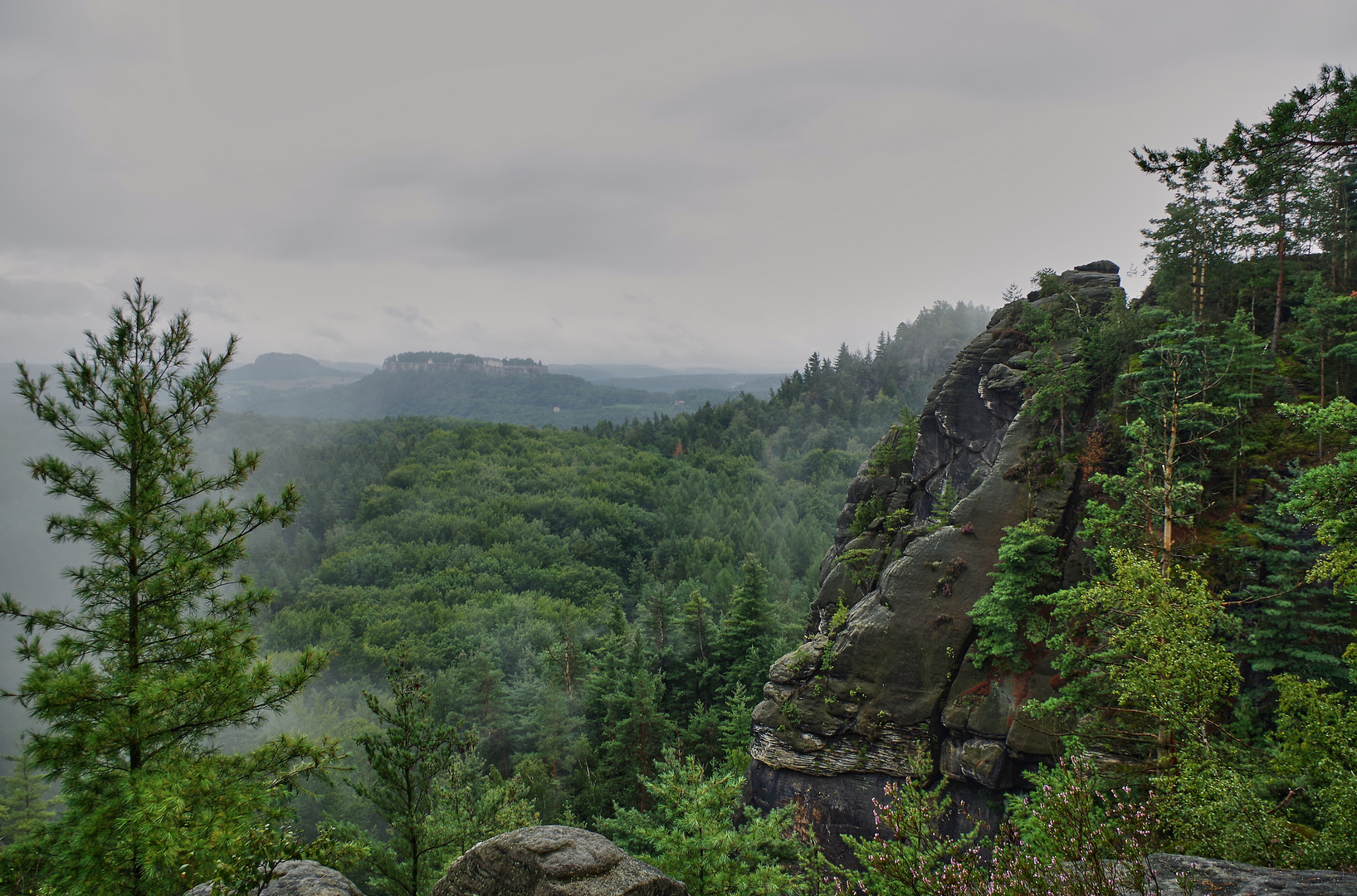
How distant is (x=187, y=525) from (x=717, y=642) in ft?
103

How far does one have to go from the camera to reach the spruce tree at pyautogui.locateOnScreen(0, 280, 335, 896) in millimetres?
7656

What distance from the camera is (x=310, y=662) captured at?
973 cm

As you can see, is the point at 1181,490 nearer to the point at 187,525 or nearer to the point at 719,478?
the point at 187,525

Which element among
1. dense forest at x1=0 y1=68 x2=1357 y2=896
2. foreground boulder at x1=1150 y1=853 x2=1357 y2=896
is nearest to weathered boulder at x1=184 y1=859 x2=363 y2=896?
dense forest at x1=0 y1=68 x2=1357 y2=896

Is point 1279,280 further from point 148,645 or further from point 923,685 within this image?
point 148,645

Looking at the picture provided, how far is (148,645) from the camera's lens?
349 inches

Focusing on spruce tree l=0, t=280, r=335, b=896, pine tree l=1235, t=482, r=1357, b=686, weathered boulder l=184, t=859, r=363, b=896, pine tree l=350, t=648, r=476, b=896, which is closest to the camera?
spruce tree l=0, t=280, r=335, b=896

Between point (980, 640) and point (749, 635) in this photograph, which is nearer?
point (980, 640)

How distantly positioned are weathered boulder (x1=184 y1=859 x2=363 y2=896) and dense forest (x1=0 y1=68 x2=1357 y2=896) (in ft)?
0.99

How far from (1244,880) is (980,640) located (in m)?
11.7

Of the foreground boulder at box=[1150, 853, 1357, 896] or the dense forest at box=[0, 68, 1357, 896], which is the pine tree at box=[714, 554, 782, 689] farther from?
the foreground boulder at box=[1150, 853, 1357, 896]

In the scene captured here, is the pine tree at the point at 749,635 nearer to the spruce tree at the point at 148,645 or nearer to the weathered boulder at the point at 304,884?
the weathered boulder at the point at 304,884

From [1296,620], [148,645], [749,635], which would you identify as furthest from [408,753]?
[749,635]

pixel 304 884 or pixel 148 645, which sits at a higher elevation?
pixel 148 645
